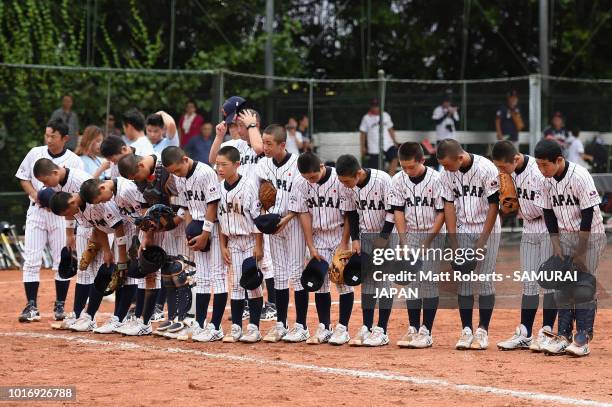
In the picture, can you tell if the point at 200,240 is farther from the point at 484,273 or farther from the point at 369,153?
the point at 369,153

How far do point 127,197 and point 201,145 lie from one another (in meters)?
6.21

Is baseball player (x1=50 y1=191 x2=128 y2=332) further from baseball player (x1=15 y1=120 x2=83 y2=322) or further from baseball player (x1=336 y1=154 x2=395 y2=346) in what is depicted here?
baseball player (x1=336 y1=154 x2=395 y2=346)

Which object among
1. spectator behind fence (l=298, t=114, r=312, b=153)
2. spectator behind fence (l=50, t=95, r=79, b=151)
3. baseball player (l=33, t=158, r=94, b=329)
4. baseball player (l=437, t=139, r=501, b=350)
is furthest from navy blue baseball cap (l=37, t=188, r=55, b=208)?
spectator behind fence (l=298, t=114, r=312, b=153)

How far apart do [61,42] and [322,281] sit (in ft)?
45.2

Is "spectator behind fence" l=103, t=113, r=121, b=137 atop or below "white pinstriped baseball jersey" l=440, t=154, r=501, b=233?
atop

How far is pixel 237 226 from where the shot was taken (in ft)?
35.1

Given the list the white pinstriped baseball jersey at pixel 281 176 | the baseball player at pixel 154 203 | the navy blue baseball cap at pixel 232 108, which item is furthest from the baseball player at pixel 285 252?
the navy blue baseball cap at pixel 232 108

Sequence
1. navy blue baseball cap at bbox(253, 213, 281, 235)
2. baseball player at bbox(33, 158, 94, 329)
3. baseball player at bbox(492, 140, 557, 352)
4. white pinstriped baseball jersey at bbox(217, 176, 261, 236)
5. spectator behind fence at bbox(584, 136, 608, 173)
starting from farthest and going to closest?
spectator behind fence at bbox(584, 136, 608, 173) < baseball player at bbox(33, 158, 94, 329) < white pinstriped baseball jersey at bbox(217, 176, 261, 236) < navy blue baseball cap at bbox(253, 213, 281, 235) < baseball player at bbox(492, 140, 557, 352)

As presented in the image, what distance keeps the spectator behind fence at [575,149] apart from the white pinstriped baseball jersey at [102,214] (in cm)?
1015

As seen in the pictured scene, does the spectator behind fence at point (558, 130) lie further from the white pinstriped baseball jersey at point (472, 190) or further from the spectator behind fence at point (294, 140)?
the white pinstriped baseball jersey at point (472, 190)

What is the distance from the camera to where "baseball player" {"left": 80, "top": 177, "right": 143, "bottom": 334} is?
11.1m

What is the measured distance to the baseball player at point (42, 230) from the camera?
12609 millimetres

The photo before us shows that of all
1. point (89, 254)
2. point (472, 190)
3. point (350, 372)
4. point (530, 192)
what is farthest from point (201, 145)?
point (350, 372)

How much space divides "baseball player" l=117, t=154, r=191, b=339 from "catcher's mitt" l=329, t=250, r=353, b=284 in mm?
1656
